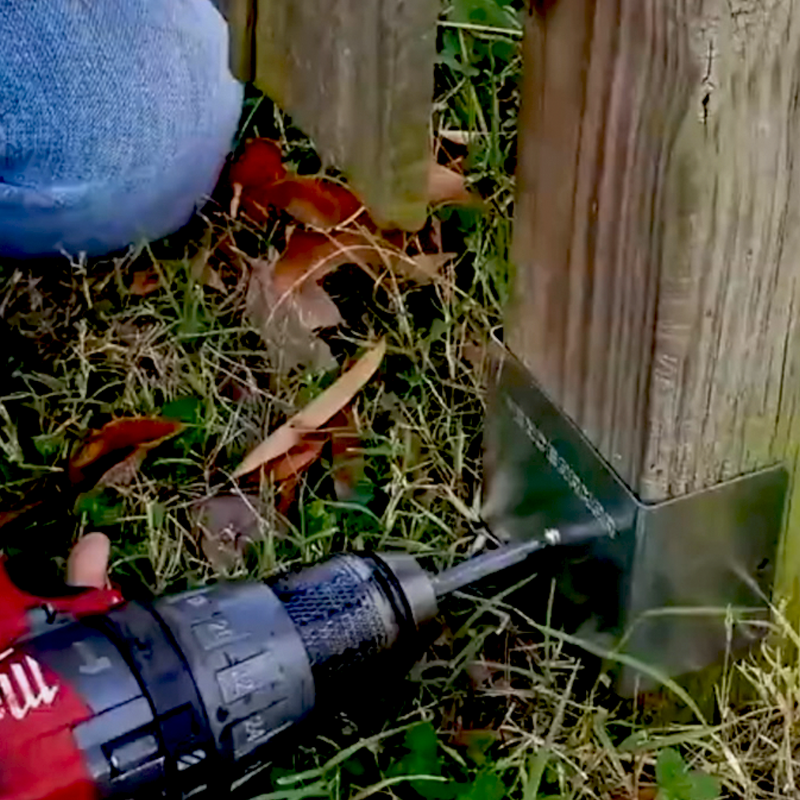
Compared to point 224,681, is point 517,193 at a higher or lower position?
higher

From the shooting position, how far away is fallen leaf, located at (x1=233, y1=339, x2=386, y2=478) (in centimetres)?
140

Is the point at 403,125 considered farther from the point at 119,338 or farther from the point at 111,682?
the point at 119,338

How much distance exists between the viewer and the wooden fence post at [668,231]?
0.92 metres

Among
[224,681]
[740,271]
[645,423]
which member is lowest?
[224,681]

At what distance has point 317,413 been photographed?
143 centimetres

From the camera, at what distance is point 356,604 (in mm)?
1087

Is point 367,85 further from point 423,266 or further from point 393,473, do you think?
point 423,266

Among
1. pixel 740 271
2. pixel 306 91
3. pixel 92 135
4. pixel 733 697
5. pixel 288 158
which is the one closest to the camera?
pixel 740 271

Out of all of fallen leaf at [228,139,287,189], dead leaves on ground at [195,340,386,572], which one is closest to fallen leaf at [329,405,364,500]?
dead leaves on ground at [195,340,386,572]

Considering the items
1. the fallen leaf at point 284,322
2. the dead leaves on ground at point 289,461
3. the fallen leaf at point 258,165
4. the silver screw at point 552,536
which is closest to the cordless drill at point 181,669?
the silver screw at point 552,536

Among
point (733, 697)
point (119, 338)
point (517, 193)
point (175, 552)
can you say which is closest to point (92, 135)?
point (119, 338)

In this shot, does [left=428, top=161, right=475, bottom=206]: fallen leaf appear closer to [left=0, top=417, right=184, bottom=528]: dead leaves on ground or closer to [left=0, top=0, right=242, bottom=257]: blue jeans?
[left=0, top=0, right=242, bottom=257]: blue jeans

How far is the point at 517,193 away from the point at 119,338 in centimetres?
54

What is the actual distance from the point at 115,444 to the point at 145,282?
Answer: 0.25m
